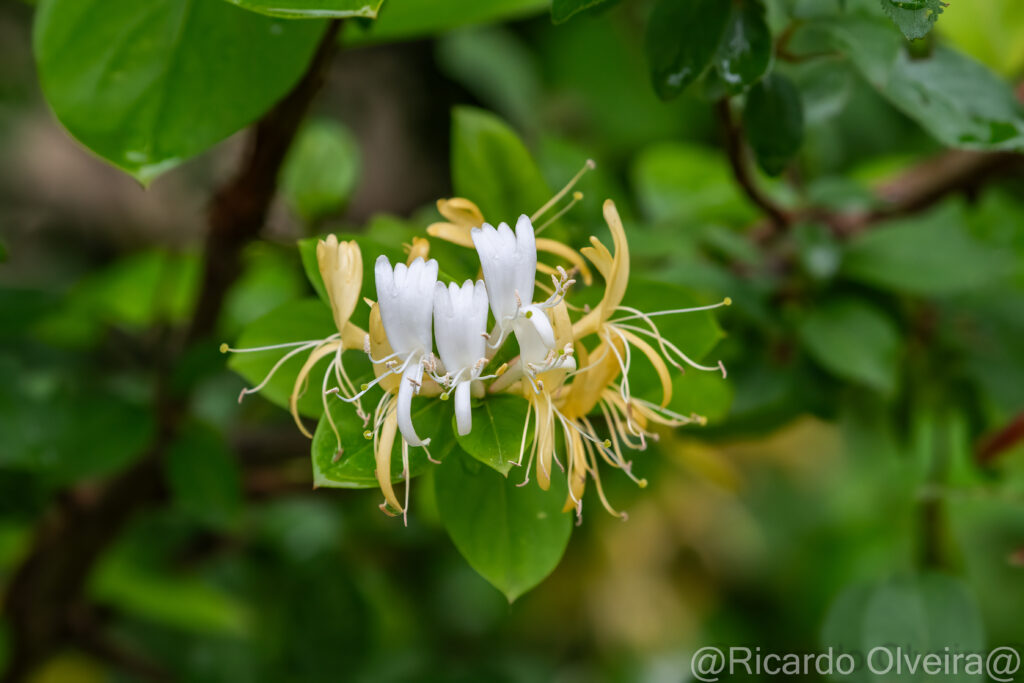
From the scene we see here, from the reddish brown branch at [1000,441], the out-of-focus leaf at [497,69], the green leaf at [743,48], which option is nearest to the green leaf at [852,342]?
the reddish brown branch at [1000,441]

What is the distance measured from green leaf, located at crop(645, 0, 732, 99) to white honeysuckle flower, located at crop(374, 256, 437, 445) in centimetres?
16

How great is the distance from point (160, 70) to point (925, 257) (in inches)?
18.9

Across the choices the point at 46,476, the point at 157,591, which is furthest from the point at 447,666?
the point at 46,476

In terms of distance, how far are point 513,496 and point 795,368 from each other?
0.29 metres

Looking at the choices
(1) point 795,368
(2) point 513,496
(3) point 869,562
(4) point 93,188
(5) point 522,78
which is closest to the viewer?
(2) point 513,496

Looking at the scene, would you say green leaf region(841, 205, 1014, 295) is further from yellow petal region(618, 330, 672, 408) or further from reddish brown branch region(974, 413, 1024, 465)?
yellow petal region(618, 330, 672, 408)

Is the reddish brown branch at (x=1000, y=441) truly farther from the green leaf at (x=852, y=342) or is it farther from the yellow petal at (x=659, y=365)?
the yellow petal at (x=659, y=365)

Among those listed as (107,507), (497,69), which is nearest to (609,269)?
(107,507)

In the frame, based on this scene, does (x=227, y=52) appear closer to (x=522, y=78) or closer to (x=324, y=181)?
(x=324, y=181)

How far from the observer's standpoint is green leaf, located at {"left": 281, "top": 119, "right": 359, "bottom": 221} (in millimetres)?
681

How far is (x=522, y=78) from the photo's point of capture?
1256 mm

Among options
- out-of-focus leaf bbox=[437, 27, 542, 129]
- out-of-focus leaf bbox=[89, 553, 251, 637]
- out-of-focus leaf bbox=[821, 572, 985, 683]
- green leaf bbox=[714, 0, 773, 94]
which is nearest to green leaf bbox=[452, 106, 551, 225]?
green leaf bbox=[714, 0, 773, 94]

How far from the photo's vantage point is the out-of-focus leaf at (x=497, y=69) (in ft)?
3.96

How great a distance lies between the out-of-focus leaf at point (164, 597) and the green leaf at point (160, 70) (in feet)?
1.58
